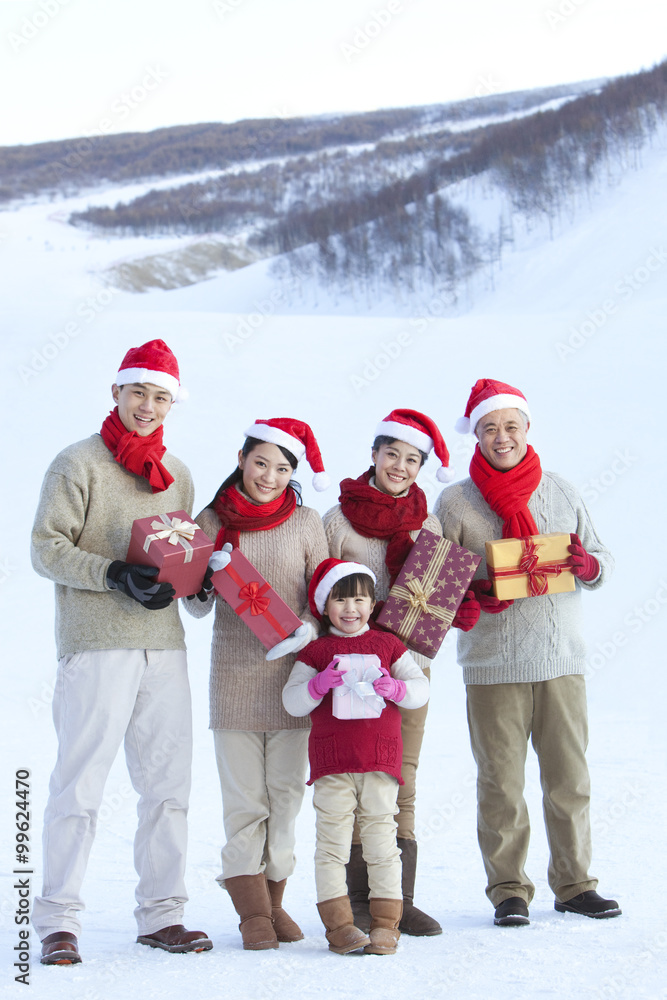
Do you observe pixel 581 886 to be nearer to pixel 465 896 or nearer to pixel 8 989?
pixel 465 896

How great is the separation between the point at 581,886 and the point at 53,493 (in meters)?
2.14

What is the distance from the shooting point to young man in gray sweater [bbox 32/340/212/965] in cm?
282

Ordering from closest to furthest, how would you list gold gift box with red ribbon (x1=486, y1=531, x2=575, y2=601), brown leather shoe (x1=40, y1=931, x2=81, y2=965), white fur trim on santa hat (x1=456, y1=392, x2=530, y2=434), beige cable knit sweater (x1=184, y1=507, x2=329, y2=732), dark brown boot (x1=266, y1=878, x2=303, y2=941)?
brown leather shoe (x1=40, y1=931, x2=81, y2=965)
dark brown boot (x1=266, y1=878, x2=303, y2=941)
beige cable knit sweater (x1=184, y1=507, x2=329, y2=732)
gold gift box with red ribbon (x1=486, y1=531, x2=575, y2=601)
white fur trim on santa hat (x1=456, y1=392, x2=530, y2=434)

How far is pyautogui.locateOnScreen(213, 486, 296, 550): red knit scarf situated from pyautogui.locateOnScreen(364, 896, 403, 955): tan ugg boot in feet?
3.87

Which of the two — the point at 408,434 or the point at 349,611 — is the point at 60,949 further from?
the point at 408,434

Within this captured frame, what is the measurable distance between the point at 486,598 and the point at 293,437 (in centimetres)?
84

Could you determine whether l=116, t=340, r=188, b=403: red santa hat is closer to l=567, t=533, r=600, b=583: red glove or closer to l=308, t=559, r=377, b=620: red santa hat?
l=308, t=559, r=377, b=620: red santa hat

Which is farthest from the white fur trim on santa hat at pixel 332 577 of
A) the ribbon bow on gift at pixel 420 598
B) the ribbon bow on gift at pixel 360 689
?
the ribbon bow on gift at pixel 360 689

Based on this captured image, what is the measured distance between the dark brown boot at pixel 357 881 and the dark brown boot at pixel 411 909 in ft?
0.40

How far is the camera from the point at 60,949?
265cm

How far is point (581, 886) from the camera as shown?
3.19m

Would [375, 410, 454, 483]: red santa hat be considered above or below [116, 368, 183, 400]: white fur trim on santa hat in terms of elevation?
below

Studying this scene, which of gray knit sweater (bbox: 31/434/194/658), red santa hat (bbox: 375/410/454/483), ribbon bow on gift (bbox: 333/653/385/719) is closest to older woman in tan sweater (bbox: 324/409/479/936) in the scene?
red santa hat (bbox: 375/410/454/483)

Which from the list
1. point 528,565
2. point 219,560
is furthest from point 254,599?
point 528,565
